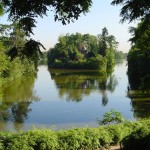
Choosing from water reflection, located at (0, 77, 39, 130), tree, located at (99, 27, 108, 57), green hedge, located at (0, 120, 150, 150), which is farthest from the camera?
tree, located at (99, 27, 108, 57)

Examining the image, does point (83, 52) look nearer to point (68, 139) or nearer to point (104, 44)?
point (104, 44)

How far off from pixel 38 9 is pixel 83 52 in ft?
416

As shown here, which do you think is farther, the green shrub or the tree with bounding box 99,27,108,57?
the tree with bounding box 99,27,108,57

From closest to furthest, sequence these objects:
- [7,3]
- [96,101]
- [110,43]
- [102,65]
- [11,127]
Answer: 1. [7,3]
2. [11,127]
3. [96,101]
4. [102,65]
5. [110,43]

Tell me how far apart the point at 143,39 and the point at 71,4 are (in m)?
2.59

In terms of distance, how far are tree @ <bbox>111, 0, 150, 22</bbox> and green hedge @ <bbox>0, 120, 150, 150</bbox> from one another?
6163 millimetres

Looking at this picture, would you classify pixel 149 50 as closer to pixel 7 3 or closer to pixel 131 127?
pixel 7 3

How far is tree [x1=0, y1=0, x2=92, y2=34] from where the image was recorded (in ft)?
23.7

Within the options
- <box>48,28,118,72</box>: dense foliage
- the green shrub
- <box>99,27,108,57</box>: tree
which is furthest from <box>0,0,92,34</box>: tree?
<box>99,27,108,57</box>: tree

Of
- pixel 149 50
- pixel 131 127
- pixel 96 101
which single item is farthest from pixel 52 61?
pixel 149 50

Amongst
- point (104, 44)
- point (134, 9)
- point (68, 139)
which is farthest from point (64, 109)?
point (104, 44)

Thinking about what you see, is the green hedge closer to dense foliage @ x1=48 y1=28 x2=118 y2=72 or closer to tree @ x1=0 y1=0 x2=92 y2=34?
tree @ x1=0 y1=0 x2=92 y2=34

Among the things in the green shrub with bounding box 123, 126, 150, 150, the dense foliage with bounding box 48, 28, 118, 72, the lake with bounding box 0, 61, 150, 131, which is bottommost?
the green shrub with bounding box 123, 126, 150, 150

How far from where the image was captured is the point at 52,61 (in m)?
133
